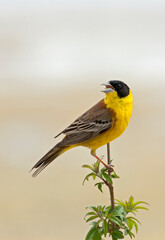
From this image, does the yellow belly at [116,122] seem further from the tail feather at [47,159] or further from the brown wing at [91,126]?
the tail feather at [47,159]

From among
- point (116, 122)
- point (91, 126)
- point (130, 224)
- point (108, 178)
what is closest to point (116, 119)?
point (116, 122)

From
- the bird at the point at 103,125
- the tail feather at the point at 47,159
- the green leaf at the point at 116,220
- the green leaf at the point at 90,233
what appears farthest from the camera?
the bird at the point at 103,125

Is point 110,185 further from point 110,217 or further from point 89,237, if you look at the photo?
point 89,237

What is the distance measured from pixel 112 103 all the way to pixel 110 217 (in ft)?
2.42

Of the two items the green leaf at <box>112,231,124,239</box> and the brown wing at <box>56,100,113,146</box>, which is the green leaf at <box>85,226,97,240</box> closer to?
the green leaf at <box>112,231,124,239</box>

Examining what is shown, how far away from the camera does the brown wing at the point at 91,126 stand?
2.02 metres

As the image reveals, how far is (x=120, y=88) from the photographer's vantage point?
190cm

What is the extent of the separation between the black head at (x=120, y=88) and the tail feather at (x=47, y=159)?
48 centimetres

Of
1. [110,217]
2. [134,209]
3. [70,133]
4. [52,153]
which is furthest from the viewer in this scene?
[70,133]

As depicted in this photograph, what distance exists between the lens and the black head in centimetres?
187

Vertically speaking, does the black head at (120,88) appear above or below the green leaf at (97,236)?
above

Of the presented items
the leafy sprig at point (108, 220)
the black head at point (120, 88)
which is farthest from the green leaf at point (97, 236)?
→ the black head at point (120, 88)

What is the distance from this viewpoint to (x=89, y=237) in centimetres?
166

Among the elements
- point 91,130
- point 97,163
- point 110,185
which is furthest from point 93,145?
Answer: point 110,185
